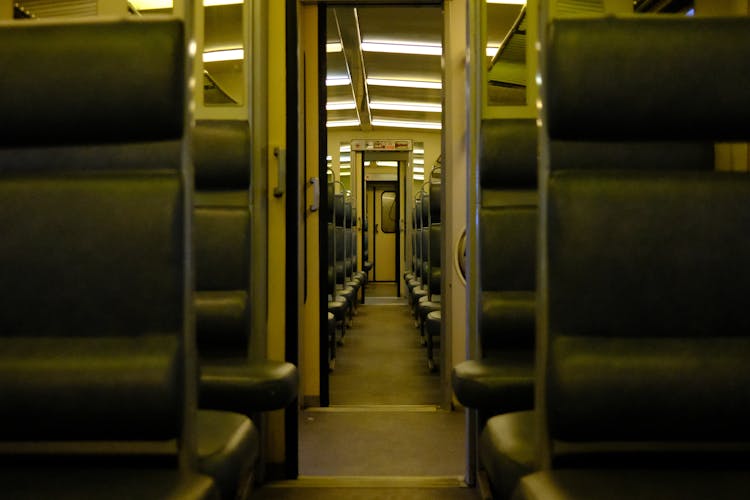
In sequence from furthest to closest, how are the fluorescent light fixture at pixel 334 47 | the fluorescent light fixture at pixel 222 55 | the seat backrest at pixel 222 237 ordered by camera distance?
the fluorescent light fixture at pixel 334 47 → the fluorescent light fixture at pixel 222 55 → the seat backrest at pixel 222 237

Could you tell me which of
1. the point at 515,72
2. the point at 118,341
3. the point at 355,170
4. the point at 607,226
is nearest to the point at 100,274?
the point at 118,341

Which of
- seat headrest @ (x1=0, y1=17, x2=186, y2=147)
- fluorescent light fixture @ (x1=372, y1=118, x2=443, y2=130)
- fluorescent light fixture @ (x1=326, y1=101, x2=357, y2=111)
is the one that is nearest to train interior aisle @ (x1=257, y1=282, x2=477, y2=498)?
seat headrest @ (x1=0, y1=17, x2=186, y2=147)

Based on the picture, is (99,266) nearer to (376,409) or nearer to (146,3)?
(146,3)

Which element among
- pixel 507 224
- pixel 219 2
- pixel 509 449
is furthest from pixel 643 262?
pixel 219 2

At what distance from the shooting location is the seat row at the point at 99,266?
3.41 feet

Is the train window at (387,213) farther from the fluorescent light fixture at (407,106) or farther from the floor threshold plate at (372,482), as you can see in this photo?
the floor threshold plate at (372,482)

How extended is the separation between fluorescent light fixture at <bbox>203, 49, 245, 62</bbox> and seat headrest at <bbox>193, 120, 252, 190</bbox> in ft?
2.00

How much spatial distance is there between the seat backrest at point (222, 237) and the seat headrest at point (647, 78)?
1.35 metres

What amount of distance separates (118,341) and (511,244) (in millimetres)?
1577

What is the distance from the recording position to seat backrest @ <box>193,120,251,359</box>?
213 cm

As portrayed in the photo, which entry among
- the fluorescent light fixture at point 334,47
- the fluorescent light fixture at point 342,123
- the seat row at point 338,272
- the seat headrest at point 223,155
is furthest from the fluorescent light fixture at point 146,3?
the fluorescent light fixture at point 342,123

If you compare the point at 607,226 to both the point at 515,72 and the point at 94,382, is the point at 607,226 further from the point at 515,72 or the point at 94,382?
the point at 515,72

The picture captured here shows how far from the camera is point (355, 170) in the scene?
10.1m

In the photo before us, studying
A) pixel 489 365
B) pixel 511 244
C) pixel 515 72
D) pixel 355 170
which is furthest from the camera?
pixel 355 170
